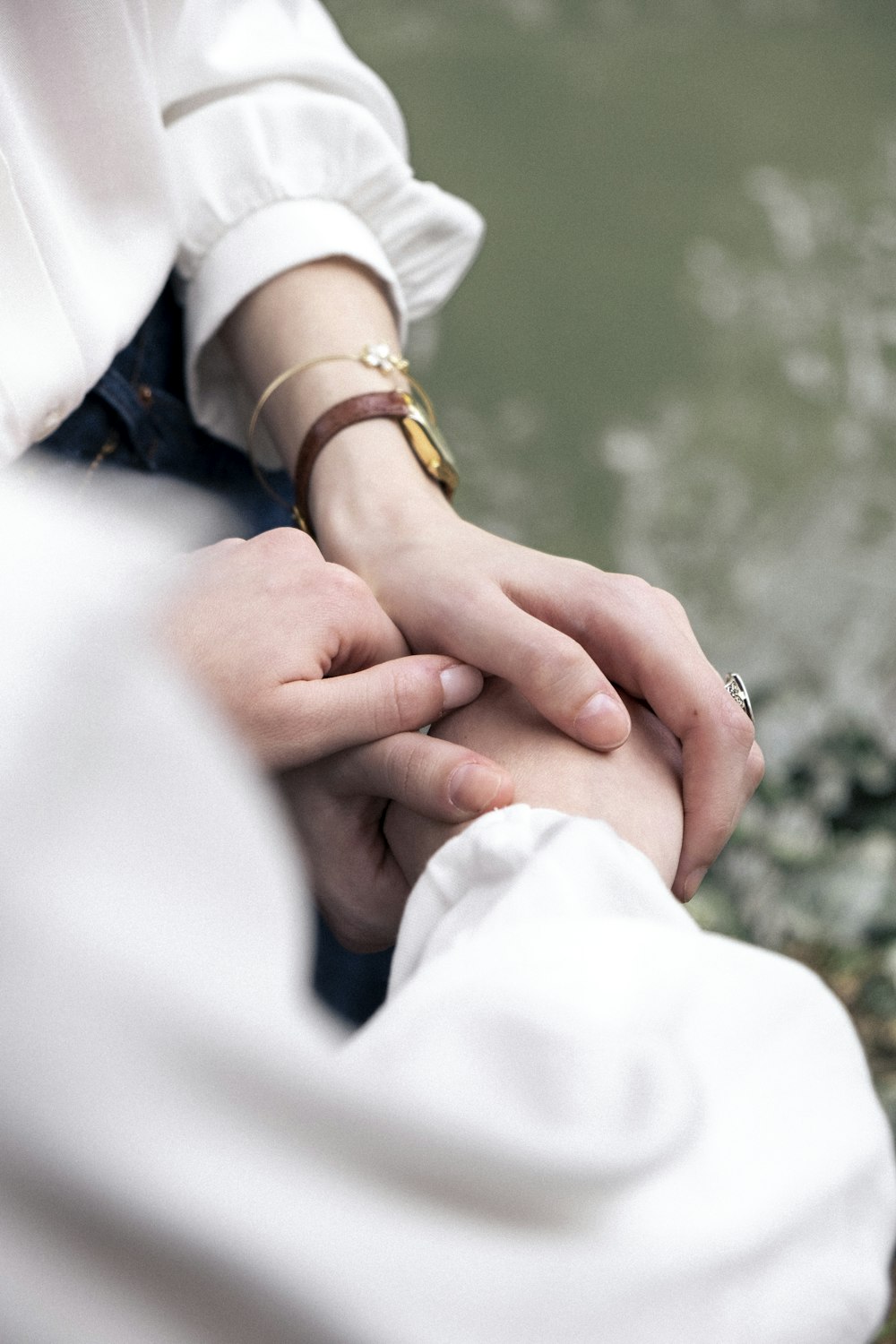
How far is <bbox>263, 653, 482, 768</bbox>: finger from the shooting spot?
480mm

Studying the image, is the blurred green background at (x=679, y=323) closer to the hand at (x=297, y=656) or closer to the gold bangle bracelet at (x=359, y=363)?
the gold bangle bracelet at (x=359, y=363)

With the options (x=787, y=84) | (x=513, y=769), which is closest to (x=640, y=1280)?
(x=513, y=769)

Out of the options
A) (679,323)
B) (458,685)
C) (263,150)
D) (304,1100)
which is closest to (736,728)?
(458,685)

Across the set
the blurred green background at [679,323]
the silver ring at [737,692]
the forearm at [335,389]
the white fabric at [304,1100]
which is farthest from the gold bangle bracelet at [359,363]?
the blurred green background at [679,323]

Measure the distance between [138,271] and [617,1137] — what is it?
0.53 metres

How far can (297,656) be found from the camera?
1.60 ft

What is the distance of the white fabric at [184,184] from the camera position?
525 millimetres

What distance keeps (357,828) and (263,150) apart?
0.43 m

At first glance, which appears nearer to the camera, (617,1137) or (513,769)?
(617,1137)

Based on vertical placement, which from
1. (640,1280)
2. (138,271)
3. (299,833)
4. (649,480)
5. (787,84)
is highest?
(138,271)

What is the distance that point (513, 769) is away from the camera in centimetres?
51

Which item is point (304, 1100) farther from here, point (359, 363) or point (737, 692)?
point (359, 363)

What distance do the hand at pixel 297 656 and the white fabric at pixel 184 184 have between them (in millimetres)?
127

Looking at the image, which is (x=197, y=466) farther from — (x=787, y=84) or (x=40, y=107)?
(x=787, y=84)
